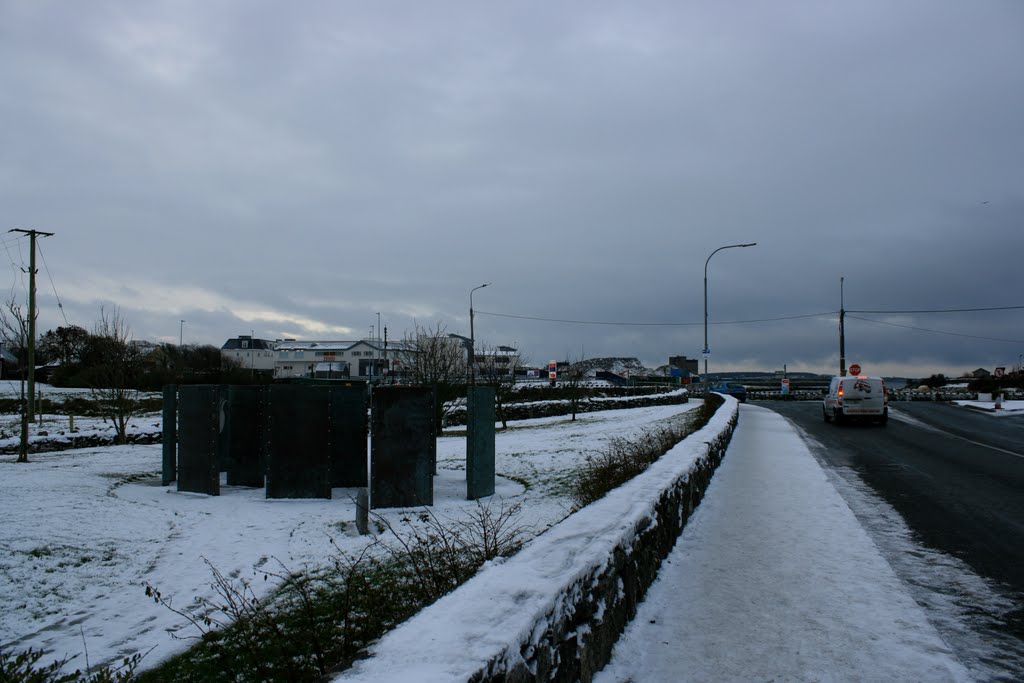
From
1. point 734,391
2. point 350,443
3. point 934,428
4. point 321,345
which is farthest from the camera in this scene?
point 321,345

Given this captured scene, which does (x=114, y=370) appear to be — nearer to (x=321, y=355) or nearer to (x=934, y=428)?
(x=934, y=428)

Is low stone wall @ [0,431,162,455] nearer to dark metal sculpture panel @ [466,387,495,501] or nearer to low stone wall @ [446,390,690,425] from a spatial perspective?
low stone wall @ [446,390,690,425]

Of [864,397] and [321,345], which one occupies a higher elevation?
[321,345]

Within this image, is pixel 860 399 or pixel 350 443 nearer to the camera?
pixel 350 443

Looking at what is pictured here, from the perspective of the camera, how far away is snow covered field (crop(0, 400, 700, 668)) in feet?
19.1

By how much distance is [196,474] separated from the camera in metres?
11.2

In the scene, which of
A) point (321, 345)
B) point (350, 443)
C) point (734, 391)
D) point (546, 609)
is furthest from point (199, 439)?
point (321, 345)

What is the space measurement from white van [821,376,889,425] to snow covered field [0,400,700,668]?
1400 cm

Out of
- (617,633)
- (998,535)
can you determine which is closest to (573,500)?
(998,535)

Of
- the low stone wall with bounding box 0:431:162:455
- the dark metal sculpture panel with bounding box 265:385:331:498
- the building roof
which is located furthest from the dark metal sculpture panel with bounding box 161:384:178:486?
the building roof

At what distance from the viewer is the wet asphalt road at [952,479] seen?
649 cm

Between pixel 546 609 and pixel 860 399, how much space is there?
23188mm

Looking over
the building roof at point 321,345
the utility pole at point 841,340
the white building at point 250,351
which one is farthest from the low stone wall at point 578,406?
the white building at point 250,351

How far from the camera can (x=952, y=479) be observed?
10945mm
